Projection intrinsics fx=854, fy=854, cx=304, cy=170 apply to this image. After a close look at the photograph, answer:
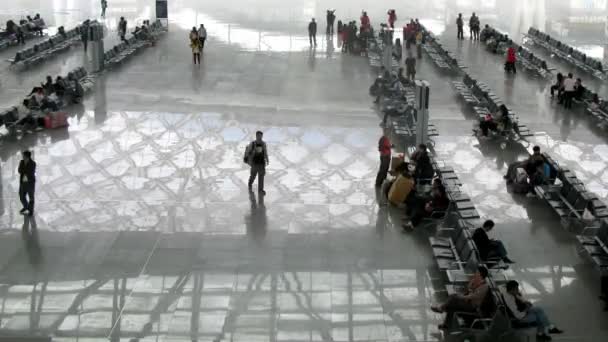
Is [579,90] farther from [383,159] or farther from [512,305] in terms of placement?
[512,305]

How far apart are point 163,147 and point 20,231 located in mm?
5869

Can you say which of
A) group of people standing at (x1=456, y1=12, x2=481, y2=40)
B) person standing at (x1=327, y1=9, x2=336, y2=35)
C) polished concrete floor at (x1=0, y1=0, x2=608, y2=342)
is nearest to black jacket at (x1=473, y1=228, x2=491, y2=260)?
polished concrete floor at (x1=0, y1=0, x2=608, y2=342)

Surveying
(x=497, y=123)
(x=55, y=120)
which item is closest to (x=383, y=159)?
(x=497, y=123)

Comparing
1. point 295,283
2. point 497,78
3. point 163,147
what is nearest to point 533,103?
point 497,78

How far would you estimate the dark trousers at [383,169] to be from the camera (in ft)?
55.0

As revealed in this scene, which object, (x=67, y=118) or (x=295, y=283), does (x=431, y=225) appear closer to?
(x=295, y=283)

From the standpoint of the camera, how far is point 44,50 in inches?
1298

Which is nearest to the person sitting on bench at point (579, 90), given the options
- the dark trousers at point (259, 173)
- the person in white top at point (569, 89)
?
the person in white top at point (569, 89)

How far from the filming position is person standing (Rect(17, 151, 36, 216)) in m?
14.7

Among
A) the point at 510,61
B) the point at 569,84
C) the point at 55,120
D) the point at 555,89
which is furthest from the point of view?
the point at 510,61

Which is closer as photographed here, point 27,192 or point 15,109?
point 27,192

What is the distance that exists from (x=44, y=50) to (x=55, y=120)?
12822 mm

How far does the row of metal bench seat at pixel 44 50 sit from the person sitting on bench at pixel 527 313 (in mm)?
23277

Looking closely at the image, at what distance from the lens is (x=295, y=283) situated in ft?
41.0
